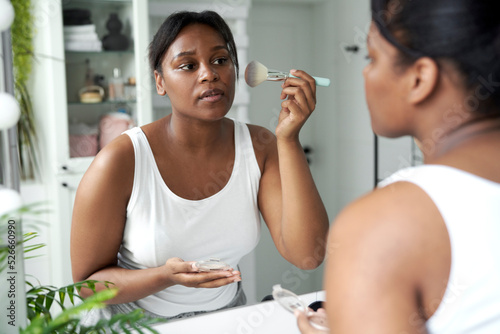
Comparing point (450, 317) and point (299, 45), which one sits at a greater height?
point (299, 45)

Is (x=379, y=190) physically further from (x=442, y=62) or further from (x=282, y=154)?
(x=282, y=154)

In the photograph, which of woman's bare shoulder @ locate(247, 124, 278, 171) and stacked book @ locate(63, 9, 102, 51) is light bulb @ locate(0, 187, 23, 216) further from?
stacked book @ locate(63, 9, 102, 51)

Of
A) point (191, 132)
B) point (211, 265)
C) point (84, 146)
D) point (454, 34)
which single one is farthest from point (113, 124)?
point (454, 34)

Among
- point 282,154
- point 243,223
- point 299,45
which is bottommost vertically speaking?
point 243,223

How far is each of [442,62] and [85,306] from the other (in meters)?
0.26

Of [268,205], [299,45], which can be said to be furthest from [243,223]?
[299,45]

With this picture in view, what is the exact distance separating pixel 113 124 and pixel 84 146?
8 cm

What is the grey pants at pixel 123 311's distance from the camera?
21.4 inches

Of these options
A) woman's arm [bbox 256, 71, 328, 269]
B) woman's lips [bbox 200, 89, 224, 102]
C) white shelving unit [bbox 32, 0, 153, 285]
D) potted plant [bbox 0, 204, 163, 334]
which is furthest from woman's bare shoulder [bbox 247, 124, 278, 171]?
white shelving unit [bbox 32, 0, 153, 285]

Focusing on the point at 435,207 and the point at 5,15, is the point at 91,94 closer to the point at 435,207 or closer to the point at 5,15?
the point at 5,15

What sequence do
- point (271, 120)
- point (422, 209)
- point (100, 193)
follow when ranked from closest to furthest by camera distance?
point (422, 209), point (100, 193), point (271, 120)

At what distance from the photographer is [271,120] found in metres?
0.98

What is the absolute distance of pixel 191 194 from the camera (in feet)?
2.06

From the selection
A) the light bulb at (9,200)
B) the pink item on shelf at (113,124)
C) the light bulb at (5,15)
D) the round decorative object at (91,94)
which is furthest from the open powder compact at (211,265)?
the round decorative object at (91,94)
